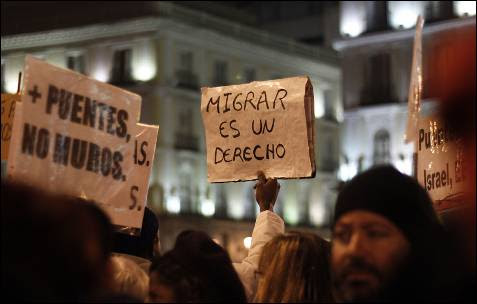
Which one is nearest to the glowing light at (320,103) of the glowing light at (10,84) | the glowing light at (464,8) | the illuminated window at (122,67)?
the illuminated window at (122,67)

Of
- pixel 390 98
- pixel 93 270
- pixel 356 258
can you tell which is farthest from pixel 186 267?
pixel 390 98

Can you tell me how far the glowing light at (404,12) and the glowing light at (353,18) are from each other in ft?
4.46

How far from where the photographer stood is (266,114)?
27.4 feet

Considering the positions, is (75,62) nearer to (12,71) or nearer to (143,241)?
(12,71)

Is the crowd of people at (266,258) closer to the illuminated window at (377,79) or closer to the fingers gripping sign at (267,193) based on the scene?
the fingers gripping sign at (267,193)

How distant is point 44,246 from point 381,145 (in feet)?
148

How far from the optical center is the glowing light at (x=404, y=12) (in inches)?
1858

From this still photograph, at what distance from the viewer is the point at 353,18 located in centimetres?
4934

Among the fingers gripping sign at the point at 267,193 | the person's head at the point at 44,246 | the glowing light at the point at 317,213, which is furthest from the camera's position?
the glowing light at the point at 317,213

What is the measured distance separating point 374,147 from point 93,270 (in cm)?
4511

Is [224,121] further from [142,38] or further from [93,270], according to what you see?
[142,38]

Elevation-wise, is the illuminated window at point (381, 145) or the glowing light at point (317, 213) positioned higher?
the illuminated window at point (381, 145)

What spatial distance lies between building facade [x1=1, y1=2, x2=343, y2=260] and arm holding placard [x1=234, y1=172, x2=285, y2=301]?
43277 millimetres

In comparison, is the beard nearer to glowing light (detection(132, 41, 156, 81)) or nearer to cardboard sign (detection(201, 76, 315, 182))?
cardboard sign (detection(201, 76, 315, 182))
